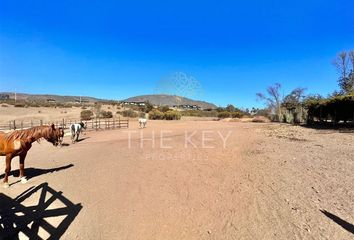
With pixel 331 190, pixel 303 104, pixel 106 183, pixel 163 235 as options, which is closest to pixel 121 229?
pixel 163 235

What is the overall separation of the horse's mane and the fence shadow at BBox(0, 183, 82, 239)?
1385 millimetres

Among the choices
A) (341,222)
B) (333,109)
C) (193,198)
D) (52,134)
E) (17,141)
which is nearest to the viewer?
(341,222)

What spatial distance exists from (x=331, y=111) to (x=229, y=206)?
23507mm

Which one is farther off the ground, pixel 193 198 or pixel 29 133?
pixel 29 133

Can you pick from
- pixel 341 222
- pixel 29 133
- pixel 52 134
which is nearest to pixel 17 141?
pixel 29 133

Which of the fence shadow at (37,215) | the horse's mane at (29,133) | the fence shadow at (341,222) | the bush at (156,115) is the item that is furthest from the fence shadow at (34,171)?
the bush at (156,115)

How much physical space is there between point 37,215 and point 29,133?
8.93 ft

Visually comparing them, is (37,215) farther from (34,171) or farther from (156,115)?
(156,115)

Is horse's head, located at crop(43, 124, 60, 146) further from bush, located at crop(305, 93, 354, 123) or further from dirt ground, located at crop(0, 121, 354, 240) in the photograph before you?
bush, located at crop(305, 93, 354, 123)

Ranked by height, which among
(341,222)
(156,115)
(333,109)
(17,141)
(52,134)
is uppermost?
(333,109)

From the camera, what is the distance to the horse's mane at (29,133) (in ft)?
22.0

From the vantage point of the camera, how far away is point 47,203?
5.52 m

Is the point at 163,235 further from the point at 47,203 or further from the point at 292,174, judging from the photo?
the point at 292,174

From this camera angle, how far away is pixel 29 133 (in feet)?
22.7
